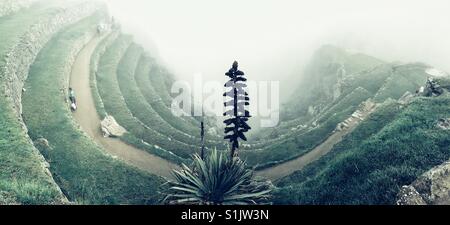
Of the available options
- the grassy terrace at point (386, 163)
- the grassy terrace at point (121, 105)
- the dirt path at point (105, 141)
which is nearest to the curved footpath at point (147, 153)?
the dirt path at point (105, 141)

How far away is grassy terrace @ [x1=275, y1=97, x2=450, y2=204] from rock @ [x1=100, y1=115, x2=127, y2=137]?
15145 mm

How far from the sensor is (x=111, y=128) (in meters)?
32.4

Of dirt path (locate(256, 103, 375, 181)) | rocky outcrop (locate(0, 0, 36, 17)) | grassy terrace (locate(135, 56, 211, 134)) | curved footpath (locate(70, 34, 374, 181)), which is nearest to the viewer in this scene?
curved footpath (locate(70, 34, 374, 181))

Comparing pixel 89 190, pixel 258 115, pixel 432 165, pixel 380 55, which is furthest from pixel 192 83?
pixel 432 165

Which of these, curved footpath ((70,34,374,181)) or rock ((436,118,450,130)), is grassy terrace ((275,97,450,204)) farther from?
curved footpath ((70,34,374,181))

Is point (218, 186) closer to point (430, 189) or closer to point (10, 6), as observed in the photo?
point (430, 189)

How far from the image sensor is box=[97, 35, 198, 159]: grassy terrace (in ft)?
110

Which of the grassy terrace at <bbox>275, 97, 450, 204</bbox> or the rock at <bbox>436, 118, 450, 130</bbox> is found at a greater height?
the rock at <bbox>436, 118, 450, 130</bbox>

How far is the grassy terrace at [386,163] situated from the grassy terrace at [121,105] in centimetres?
1286

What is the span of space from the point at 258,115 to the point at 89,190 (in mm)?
38853

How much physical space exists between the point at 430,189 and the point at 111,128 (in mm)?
23650

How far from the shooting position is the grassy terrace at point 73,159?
77.1 ft

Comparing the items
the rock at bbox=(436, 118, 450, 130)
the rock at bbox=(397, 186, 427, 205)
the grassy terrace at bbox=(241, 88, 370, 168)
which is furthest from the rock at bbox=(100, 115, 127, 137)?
the rock at bbox=(436, 118, 450, 130)

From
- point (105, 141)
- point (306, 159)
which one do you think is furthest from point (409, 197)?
point (105, 141)
